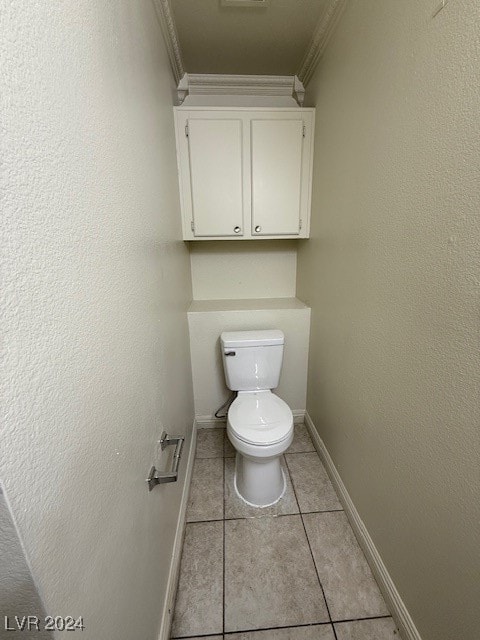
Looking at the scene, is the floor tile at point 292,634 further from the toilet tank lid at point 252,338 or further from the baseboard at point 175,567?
the toilet tank lid at point 252,338

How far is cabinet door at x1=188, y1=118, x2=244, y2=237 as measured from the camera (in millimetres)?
1503

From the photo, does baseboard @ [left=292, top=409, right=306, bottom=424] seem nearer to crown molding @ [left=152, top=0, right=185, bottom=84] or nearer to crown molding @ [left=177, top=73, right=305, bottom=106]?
crown molding @ [left=177, top=73, right=305, bottom=106]

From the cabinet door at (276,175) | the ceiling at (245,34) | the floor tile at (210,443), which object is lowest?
the floor tile at (210,443)

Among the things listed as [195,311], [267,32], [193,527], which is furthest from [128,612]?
[267,32]

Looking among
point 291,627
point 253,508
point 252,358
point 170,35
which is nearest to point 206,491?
point 253,508

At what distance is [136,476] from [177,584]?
734mm

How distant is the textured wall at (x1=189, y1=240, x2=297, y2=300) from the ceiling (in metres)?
1.00

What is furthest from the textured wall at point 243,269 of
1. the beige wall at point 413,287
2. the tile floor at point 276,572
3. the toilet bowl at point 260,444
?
the tile floor at point 276,572

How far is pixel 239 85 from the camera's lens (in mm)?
1654

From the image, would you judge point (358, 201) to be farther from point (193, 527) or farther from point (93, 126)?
point (193, 527)

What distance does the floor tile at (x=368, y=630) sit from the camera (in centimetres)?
90

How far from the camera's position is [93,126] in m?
0.53

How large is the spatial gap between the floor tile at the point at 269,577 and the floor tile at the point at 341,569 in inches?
1.7

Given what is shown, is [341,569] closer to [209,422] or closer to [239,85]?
[209,422]
